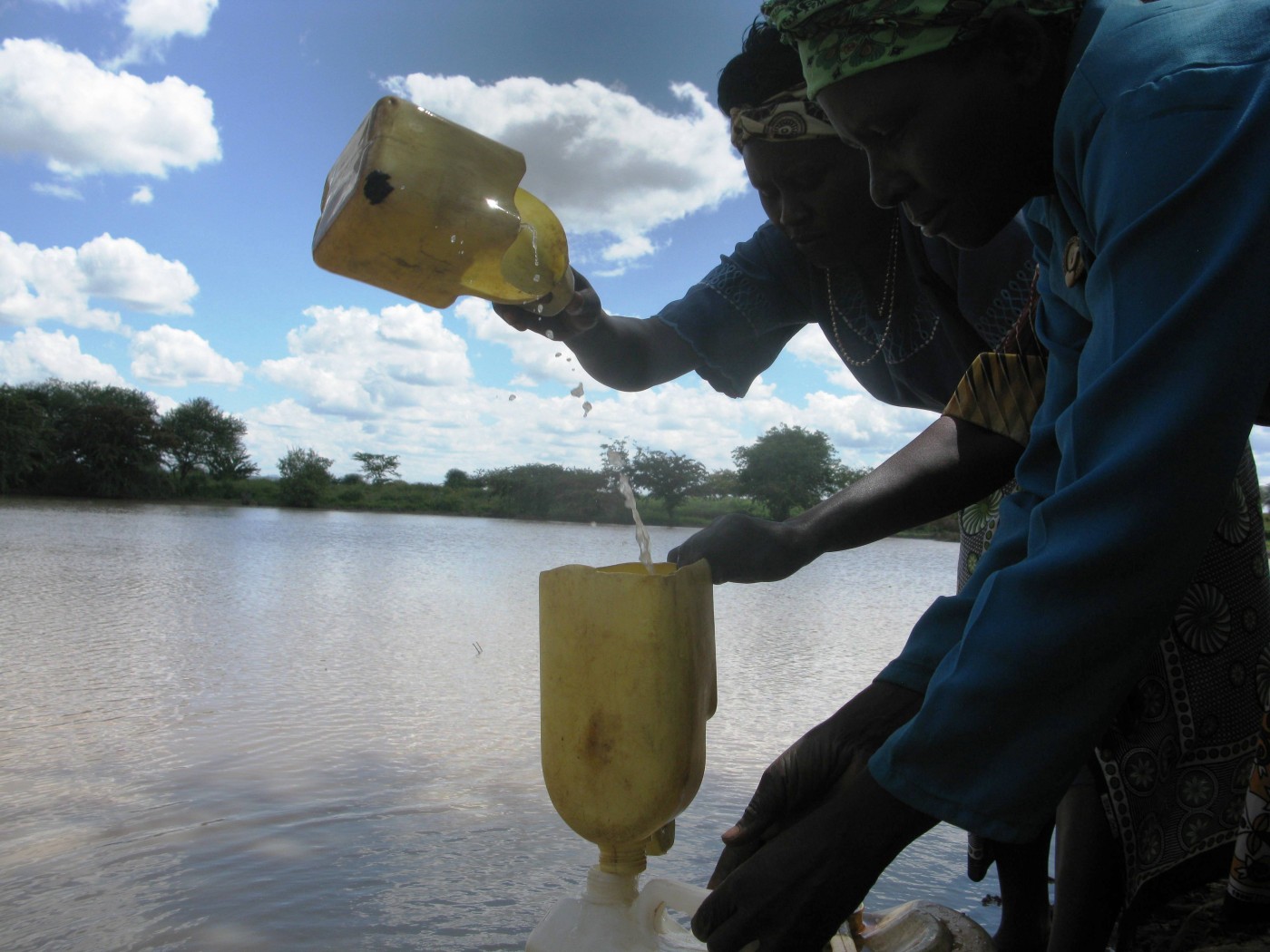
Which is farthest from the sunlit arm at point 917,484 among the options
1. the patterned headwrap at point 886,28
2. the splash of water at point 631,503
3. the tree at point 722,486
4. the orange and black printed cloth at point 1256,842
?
→ the tree at point 722,486

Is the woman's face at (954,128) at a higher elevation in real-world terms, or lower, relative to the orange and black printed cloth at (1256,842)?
higher

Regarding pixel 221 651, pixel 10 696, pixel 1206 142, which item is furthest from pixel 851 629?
pixel 1206 142

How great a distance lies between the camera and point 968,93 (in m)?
1.14

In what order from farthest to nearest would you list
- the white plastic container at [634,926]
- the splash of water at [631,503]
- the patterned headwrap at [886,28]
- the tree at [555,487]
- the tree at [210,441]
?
the tree at [210,441], the tree at [555,487], the splash of water at [631,503], the white plastic container at [634,926], the patterned headwrap at [886,28]

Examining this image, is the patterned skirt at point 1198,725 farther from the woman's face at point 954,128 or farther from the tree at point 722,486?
the tree at point 722,486

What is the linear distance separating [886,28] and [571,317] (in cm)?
116

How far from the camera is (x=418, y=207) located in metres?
1.55

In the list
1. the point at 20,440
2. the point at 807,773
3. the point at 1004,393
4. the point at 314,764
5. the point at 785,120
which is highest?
the point at 20,440

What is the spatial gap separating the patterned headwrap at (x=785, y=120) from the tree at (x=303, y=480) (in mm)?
36199

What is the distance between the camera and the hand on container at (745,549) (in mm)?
1493

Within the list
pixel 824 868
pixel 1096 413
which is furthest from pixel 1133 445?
pixel 824 868

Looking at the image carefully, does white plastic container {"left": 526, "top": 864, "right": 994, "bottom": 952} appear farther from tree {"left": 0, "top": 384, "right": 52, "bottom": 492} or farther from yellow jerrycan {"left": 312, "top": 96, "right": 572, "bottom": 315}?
tree {"left": 0, "top": 384, "right": 52, "bottom": 492}

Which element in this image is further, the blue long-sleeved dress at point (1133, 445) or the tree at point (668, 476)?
the tree at point (668, 476)

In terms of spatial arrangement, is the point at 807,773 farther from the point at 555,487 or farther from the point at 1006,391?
the point at 555,487
